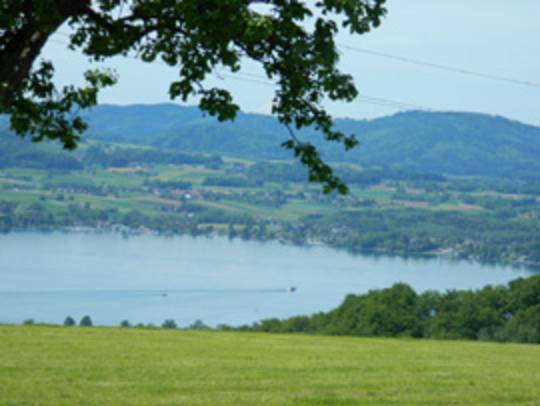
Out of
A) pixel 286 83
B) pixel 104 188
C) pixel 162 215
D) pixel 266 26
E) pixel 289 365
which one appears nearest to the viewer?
pixel 266 26

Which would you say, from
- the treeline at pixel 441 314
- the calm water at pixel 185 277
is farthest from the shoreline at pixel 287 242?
the treeline at pixel 441 314

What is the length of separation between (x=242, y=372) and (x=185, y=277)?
90350 mm

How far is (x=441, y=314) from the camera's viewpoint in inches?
1559

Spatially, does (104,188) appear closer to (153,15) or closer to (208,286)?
(208,286)

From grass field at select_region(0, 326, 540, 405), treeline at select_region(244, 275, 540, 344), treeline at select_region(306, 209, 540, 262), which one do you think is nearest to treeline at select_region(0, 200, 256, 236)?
treeline at select_region(306, 209, 540, 262)

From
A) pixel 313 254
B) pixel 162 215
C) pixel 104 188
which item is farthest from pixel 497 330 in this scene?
pixel 104 188

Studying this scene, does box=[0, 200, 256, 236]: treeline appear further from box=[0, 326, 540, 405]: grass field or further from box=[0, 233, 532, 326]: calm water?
box=[0, 326, 540, 405]: grass field

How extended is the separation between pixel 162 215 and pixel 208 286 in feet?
254

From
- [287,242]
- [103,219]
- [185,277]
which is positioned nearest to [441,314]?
[185,277]

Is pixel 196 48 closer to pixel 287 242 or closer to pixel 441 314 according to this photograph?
pixel 441 314

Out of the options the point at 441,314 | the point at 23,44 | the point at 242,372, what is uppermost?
the point at 23,44

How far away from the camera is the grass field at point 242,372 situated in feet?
30.8

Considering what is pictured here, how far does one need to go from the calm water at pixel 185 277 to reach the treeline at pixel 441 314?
3099cm

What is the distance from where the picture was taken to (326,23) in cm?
714
